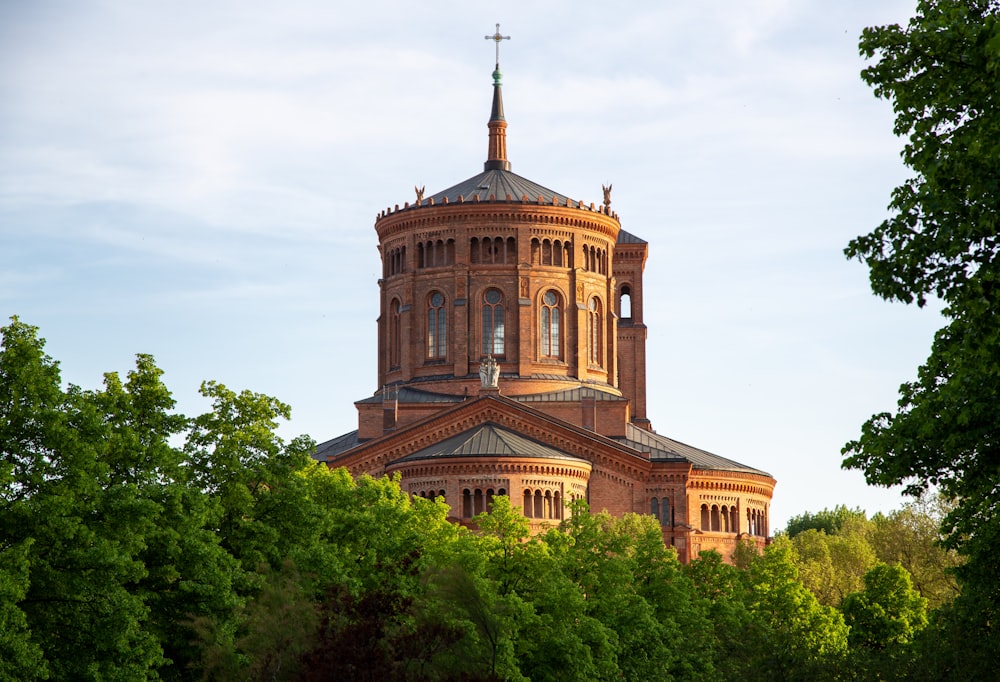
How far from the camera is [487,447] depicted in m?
77.6

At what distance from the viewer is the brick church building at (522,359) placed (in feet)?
268

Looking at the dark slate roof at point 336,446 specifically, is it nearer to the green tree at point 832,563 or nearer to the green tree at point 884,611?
the green tree at point 832,563

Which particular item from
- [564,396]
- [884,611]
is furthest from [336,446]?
[884,611]

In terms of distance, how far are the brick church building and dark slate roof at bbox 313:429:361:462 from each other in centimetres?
20

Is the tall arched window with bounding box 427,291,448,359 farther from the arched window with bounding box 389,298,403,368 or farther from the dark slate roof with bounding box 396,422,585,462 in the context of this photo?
the dark slate roof with bounding box 396,422,585,462

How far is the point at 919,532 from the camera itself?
92.8 m

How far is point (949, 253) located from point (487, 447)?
50296 mm

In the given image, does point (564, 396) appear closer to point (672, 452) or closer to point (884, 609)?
point (672, 452)

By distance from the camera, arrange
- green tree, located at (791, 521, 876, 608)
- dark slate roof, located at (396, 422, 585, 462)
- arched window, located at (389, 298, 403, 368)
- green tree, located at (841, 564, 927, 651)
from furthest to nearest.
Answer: green tree, located at (791, 521, 876, 608) < arched window, located at (389, 298, 403, 368) < dark slate roof, located at (396, 422, 585, 462) < green tree, located at (841, 564, 927, 651)

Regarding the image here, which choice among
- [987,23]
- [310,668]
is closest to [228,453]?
[310,668]

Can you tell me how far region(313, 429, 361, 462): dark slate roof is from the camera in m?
86.2

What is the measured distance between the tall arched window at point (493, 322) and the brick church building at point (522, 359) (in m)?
0.07

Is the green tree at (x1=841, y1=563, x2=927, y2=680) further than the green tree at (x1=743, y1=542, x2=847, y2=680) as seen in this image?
Yes

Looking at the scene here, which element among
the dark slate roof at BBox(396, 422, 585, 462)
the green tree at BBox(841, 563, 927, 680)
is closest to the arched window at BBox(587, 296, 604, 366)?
the dark slate roof at BBox(396, 422, 585, 462)
